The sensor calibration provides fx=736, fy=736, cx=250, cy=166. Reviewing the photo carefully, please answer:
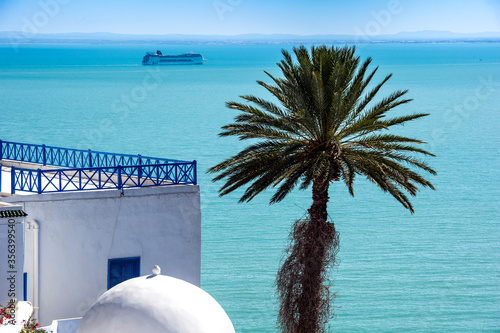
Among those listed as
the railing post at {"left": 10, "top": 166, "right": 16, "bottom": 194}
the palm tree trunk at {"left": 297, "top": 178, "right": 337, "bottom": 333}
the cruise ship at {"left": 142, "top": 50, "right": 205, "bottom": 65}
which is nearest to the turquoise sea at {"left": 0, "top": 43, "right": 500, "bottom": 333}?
the palm tree trunk at {"left": 297, "top": 178, "right": 337, "bottom": 333}

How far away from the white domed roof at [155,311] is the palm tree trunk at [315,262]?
5.69 m

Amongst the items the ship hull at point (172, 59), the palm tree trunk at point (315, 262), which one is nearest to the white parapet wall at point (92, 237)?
the palm tree trunk at point (315, 262)

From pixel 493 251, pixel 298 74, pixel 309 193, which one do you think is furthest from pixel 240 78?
pixel 298 74

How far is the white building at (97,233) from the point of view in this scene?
1603 centimetres

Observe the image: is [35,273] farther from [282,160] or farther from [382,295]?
[382,295]

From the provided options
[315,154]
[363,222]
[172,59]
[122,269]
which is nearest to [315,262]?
[315,154]

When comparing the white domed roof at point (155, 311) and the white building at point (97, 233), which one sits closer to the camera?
the white domed roof at point (155, 311)

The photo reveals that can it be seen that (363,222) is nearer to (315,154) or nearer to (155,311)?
(315,154)

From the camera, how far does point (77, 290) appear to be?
16.5m

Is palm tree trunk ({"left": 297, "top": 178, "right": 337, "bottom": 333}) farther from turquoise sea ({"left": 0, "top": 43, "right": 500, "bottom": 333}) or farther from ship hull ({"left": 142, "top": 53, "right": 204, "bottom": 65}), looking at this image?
ship hull ({"left": 142, "top": 53, "right": 204, "bottom": 65})

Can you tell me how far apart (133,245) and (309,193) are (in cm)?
2905

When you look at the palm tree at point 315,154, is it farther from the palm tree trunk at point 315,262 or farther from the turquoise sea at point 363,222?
the turquoise sea at point 363,222

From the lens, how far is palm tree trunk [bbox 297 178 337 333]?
54.7ft

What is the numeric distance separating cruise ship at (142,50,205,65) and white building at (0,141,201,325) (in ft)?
512
